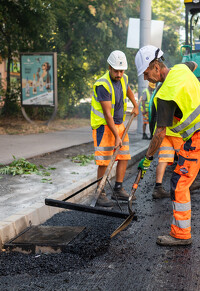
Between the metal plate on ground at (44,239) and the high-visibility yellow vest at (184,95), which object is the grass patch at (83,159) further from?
the high-visibility yellow vest at (184,95)

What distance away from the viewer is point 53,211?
4957 millimetres

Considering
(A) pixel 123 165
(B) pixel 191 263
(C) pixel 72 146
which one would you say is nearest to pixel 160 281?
(B) pixel 191 263

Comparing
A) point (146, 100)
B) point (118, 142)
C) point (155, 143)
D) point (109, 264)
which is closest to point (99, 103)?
point (118, 142)

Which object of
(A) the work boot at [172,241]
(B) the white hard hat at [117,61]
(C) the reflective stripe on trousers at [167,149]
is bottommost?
(A) the work boot at [172,241]

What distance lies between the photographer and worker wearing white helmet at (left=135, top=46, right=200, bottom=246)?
11.5 ft

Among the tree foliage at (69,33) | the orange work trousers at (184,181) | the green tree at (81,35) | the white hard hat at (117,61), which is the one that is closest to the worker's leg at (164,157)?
the white hard hat at (117,61)

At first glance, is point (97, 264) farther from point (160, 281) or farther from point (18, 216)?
point (18, 216)

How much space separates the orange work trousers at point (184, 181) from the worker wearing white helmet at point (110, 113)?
1.48 m

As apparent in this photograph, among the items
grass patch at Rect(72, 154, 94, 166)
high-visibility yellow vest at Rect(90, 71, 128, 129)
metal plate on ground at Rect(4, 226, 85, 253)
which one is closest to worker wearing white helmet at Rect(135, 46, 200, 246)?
metal plate on ground at Rect(4, 226, 85, 253)

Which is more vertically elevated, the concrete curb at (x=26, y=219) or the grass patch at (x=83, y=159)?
the concrete curb at (x=26, y=219)

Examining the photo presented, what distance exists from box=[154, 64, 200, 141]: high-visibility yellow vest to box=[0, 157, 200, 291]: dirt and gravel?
1065 mm

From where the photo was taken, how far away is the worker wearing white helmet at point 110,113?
5180 millimetres

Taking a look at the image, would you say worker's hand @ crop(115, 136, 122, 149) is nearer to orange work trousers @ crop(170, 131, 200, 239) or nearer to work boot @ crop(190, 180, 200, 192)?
orange work trousers @ crop(170, 131, 200, 239)

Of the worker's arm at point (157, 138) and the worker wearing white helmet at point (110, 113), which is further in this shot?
the worker wearing white helmet at point (110, 113)
